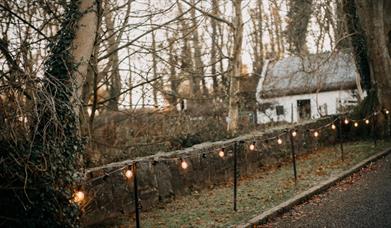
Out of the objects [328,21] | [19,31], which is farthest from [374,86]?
[19,31]

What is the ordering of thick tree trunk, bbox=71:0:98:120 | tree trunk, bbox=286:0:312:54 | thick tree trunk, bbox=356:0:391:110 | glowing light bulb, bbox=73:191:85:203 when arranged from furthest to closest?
tree trunk, bbox=286:0:312:54
thick tree trunk, bbox=356:0:391:110
thick tree trunk, bbox=71:0:98:120
glowing light bulb, bbox=73:191:85:203

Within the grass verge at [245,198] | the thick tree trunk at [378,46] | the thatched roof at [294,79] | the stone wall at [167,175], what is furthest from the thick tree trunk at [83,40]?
the thatched roof at [294,79]

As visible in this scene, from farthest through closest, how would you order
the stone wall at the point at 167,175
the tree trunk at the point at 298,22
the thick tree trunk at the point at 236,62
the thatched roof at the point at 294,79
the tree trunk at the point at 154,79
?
the thatched roof at the point at 294,79, the tree trunk at the point at 298,22, the thick tree trunk at the point at 236,62, the tree trunk at the point at 154,79, the stone wall at the point at 167,175

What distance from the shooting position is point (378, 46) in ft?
55.0

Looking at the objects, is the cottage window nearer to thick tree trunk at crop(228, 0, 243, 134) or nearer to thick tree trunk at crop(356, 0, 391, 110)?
thick tree trunk at crop(356, 0, 391, 110)

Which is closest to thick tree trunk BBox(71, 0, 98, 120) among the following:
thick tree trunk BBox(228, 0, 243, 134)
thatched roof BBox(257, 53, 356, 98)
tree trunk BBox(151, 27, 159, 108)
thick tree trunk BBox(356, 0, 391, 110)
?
tree trunk BBox(151, 27, 159, 108)

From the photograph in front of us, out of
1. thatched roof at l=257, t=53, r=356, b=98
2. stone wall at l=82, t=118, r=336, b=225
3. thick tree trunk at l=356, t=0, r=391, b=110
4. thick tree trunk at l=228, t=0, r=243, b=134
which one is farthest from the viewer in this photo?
thatched roof at l=257, t=53, r=356, b=98

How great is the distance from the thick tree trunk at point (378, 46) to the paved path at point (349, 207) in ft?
23.5

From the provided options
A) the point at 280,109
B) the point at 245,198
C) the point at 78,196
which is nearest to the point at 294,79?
the point at 280,109

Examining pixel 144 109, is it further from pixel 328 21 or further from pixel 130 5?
pixel 328 21

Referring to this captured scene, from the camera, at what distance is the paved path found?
7.07 meters

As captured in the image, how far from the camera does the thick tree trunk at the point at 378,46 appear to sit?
54.4 ft

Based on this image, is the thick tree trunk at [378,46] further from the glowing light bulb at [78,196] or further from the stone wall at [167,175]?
the glowing light bulb at [78,196]

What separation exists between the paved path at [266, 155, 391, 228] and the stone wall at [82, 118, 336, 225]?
6.81 ft
